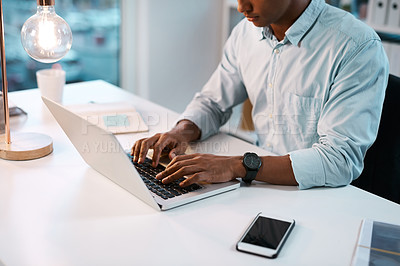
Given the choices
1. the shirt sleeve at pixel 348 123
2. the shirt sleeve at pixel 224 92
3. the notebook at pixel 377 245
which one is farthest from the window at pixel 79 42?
the notebook at pixel 377 245

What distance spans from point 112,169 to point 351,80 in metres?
0.66

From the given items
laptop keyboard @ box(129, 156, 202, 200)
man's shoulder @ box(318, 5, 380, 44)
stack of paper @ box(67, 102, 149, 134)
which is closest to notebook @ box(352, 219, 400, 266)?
laptop keyboard @ box(129, 156, 202, 200)

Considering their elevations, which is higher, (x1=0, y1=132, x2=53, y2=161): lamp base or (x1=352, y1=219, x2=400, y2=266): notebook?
(x1=0, y1=132, x2=53, y2=161): lamp base

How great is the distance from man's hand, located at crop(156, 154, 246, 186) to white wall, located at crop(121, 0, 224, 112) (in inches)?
74.5

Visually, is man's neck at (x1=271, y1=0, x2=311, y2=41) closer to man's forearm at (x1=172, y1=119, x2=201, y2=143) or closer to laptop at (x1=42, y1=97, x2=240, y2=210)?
man's forearm at (x1=172, y1=119, x2=201, y2=143)

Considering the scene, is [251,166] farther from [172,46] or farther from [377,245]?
[172,46]

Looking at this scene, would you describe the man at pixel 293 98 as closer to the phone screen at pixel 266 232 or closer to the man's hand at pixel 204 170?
the man's hand at pixel 204 170

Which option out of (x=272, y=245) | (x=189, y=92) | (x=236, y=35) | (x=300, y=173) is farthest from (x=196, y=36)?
(x=272, y=245)

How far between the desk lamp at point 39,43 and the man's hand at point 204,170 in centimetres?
41

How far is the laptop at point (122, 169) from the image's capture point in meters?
1.08

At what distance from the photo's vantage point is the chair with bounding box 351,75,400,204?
146 cm

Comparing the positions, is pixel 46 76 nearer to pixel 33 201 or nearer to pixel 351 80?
pixel 33 201

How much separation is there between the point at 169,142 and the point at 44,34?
43 centimetres

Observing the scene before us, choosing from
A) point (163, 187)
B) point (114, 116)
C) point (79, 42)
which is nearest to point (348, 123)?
point (163, 187)
